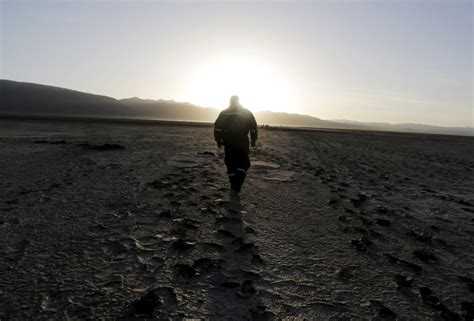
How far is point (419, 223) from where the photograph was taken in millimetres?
7195

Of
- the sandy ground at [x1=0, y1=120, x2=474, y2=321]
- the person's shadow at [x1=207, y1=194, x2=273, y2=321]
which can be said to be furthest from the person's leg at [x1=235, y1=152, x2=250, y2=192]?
the person's shadow at [x1=207, y1=194, x2=273, y2=321]

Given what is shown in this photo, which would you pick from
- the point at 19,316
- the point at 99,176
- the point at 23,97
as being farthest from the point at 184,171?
the point at 23,97

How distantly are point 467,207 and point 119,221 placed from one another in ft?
28.3

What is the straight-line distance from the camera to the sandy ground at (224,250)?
3.77 meters

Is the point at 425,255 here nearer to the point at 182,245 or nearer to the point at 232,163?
the point at 182,245

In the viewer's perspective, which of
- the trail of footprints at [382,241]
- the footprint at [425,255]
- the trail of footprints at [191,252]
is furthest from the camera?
the footprint at [425,255]

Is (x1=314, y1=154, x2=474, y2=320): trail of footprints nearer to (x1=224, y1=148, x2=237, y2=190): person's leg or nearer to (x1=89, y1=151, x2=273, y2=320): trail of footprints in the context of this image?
(x1=89, y1=151, x2=273, y2=320): trail of footprints

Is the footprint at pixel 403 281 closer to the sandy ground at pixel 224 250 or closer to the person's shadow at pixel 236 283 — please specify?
the sandy ground at pixel 224 250

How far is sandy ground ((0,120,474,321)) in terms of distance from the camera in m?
3.77

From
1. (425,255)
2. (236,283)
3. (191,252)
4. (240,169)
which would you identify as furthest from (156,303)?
(240,169)

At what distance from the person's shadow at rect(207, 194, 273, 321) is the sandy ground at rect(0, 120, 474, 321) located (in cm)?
2

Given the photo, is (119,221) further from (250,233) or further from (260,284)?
(260,284)

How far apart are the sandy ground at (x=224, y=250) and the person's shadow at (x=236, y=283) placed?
0.06 feet

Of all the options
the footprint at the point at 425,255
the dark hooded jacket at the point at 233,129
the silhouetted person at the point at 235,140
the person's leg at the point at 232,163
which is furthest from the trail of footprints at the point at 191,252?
the footprint at the point at 425,255
